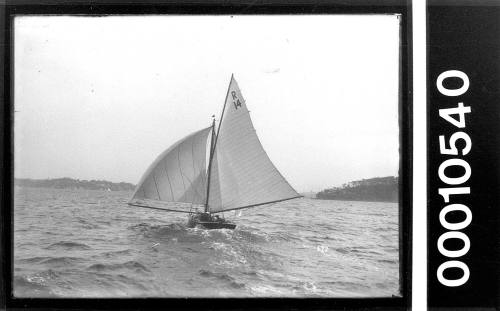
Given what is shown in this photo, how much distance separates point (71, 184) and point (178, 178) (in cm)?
133

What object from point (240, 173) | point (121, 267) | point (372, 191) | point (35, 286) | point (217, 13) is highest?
point (217, 13)

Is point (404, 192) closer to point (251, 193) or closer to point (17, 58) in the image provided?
point (251, 193)

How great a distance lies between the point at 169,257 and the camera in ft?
11.3

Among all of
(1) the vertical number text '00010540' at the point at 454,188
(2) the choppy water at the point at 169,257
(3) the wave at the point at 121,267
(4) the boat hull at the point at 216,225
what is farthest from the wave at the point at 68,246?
(1) the vertical number text '00010540' at the point at 454,188

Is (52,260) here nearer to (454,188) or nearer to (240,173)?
(240,173)

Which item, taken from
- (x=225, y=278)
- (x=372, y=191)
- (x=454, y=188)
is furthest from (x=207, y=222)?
(x=454, y=188)

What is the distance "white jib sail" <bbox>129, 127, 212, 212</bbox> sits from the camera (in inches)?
140

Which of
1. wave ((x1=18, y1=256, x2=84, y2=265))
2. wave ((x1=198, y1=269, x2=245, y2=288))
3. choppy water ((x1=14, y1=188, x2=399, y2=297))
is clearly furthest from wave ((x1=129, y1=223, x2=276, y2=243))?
wave ((x1=18, y1=256, x2=84, y2=265))

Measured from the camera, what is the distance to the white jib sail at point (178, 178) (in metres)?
3.56

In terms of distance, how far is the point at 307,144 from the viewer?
343 cm

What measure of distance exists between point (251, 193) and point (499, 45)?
281 cm

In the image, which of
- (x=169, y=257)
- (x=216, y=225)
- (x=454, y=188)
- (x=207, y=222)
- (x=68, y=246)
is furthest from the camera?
(x=207, y=222)

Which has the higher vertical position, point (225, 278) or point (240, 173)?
point (240, 173)

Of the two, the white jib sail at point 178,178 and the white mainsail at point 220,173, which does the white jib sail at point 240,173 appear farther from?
the white jib sail at point 178,178
